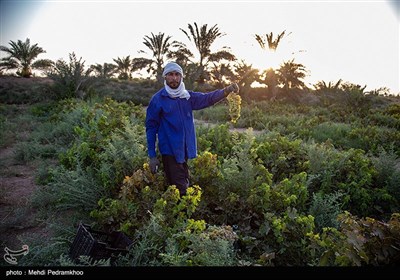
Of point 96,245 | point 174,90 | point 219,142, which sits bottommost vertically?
point 96,245

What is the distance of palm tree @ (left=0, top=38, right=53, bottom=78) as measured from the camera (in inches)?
1017

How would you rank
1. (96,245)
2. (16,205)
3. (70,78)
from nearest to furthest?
(96,245)
(16,205)
(70,78)

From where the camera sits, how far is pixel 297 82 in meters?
21.5

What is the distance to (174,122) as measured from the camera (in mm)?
3662

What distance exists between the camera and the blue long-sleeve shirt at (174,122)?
367cm

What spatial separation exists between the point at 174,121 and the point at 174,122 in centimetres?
1

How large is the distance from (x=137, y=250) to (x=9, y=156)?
551 centimetres

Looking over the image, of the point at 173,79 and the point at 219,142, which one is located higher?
the point at 173,79

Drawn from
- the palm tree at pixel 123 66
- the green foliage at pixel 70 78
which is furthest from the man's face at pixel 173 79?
the palm tree at pixel 123 66

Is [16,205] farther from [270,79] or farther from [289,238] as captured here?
[270,79]

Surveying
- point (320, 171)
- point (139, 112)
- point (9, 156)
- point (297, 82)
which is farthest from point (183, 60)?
point (320, 171)

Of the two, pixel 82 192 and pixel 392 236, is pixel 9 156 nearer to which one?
pixel 82 192

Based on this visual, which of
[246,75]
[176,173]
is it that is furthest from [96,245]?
[246,75]

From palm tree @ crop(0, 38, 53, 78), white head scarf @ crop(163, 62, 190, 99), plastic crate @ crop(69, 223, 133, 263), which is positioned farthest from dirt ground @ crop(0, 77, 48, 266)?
palm tree @ crop(0, 38, 53, 78)
